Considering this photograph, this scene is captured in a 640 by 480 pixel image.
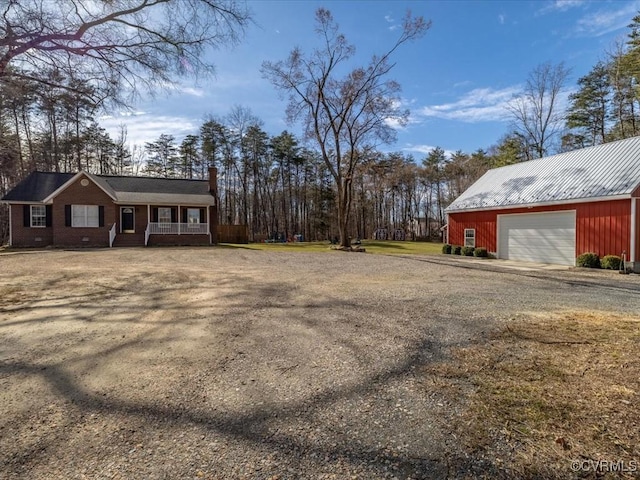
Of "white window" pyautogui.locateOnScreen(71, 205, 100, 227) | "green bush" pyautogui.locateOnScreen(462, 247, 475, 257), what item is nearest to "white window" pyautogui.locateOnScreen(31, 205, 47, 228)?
"white window" pyautogui.locateOnScreen(71, 205, 100, 227)

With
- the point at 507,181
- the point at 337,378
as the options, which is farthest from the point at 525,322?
the point at 507,181

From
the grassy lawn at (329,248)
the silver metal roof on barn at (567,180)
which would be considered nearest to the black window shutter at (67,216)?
the grassy lawn at (329,248)

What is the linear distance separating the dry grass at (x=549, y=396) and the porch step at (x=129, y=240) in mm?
21407

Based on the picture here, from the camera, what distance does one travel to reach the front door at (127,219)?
825 inches

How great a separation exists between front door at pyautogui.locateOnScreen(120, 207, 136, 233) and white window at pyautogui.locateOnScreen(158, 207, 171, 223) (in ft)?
4.85

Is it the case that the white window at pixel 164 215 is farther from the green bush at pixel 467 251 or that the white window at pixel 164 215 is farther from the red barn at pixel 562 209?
the green bush at pixel 467 251

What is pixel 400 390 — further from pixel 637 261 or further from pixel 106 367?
pixel 637 261

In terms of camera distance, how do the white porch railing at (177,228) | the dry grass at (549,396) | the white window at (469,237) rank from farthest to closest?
1. the white porch railing at (177,228)
2. the white window at (469,237)
3. the dry grass at (549,396)

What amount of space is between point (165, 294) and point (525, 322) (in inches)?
245

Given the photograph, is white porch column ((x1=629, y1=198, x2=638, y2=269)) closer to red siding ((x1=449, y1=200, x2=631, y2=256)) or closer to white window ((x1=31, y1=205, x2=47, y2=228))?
red siding ((x1=449, y1=200, x2=631, y2=256))

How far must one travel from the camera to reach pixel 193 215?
73.5 feet

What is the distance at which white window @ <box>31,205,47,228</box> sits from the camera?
19359mm

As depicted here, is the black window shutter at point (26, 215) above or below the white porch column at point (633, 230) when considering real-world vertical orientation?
above

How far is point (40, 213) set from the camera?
63.8 ft
